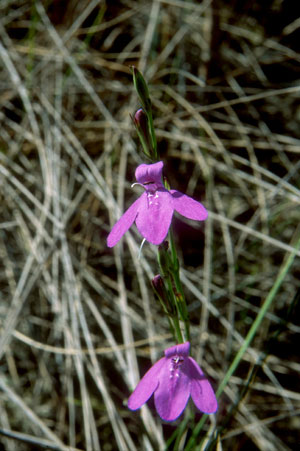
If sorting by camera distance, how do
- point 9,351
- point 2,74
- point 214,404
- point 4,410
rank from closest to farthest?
point 214,404 < point 4,410 < point 9,351 < point 2,74

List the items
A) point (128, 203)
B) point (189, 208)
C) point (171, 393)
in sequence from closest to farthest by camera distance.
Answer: point (189, 208) → point (171, 393) → point (128, 203)

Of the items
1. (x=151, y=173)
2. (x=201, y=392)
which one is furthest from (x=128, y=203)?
(x=201, y=392)

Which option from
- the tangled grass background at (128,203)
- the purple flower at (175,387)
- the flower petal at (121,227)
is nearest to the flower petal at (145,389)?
the purple flower at (175,387)

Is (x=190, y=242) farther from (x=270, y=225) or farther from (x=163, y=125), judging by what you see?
(x=163, y=125)

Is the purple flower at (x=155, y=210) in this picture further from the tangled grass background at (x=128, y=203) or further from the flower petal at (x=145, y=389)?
the tangled grass background at (x=128, y=203)

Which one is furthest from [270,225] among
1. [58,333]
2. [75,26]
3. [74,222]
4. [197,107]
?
[75,26]

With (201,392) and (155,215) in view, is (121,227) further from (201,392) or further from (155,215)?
(201,392)
